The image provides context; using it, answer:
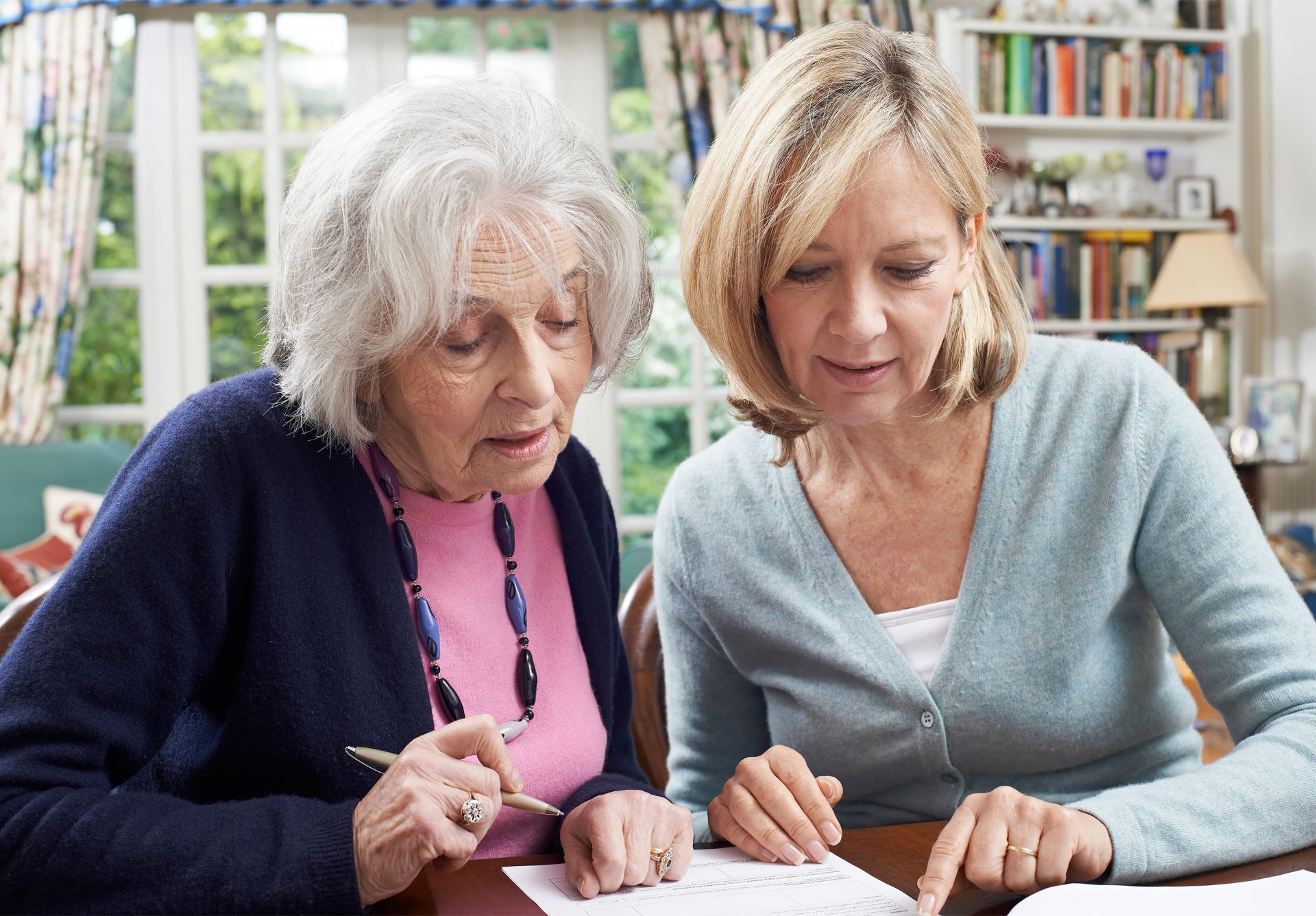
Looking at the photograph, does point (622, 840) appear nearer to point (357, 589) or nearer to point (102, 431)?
point (357, 589)

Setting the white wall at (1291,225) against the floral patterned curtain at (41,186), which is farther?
the white wall at (1291,225)

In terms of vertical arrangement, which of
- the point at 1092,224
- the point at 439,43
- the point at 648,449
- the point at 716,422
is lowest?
the point at 648,449

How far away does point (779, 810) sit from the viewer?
995 mm

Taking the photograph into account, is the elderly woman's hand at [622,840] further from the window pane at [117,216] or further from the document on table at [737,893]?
the window pane at [117,216]

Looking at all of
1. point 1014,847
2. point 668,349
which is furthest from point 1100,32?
point 1014,847

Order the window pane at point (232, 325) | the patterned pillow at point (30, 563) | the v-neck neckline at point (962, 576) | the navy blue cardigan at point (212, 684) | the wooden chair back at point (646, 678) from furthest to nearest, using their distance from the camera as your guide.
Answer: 1. the window pane at point (232, 325)
2. the patterned pillow at point (30, 563)
3. the wooden chair back at point (646, 678)
4. the v-neck neckline at point (962, 576)
5. the navy blue cardigan at point (212, 684)

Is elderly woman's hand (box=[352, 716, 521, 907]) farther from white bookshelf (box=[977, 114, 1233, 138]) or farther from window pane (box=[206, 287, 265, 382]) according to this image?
white bookshelf (box=[977, 114, 1233, 138])

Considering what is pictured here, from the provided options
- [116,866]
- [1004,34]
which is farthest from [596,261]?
[1004,34]

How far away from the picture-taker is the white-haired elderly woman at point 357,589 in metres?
0.83

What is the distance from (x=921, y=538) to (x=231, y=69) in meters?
3.88

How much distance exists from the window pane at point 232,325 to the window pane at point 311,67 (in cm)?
64

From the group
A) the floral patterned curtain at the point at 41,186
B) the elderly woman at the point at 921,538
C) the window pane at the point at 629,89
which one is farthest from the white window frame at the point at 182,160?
the elderly woman at the point at 921,538

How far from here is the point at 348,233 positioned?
987mm

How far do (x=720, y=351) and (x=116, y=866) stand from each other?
0.74 meters
